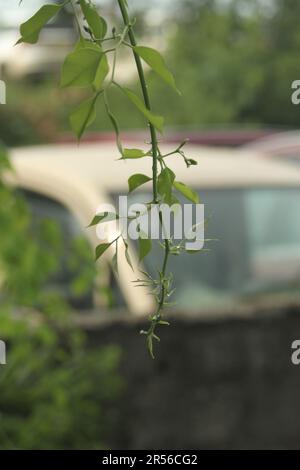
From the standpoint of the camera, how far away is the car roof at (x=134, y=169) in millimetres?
5707

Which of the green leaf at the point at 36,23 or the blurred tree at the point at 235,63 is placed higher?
the blurred tree at the point at 235,63

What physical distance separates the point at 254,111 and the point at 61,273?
13571 millimetres

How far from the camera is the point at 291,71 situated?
14.5 metres

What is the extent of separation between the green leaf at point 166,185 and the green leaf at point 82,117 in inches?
2.5

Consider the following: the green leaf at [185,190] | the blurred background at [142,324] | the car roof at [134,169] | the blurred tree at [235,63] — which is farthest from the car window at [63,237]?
the blurred tree at [235,63]

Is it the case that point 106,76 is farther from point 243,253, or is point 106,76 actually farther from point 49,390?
point 243,253

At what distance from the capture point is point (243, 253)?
567 centimetres

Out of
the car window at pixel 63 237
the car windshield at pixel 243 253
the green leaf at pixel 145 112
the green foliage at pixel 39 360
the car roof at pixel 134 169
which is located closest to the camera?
the green leaf at pixel 145 112

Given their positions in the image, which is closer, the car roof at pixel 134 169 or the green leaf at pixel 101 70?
the green leaf at pixel 101 70

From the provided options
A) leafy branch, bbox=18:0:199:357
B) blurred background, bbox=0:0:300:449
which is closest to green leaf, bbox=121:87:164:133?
leafy branch, bbox=18:0:199:357

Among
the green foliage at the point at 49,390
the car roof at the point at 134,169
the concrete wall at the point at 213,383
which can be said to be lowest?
the green foliage at the point at 49,390

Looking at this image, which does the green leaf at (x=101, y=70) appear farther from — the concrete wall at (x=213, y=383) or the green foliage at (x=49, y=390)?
the concrete wall at (x=213, y=383)

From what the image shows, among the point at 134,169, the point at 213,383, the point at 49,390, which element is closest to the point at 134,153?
the point at 49,390
